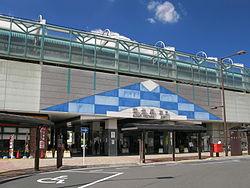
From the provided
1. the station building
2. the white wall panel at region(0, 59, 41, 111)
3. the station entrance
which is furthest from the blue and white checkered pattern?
the station entrance

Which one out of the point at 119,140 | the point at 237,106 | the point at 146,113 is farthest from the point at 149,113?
the point at 237,106

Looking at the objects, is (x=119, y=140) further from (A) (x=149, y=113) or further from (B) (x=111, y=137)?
(A) (x=149, y=113)

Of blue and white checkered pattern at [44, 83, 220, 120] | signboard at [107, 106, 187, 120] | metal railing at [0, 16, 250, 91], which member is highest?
metal railing at [0, 16, 250, 91]

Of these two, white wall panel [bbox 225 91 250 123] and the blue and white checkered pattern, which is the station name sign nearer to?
the blue and white checkered pattern

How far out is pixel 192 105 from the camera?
1612 inches

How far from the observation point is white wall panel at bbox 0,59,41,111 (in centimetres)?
2869

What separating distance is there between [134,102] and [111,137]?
14.9ft

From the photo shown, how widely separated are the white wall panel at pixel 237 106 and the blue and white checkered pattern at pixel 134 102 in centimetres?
374

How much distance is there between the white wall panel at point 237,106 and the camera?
45.3 metres

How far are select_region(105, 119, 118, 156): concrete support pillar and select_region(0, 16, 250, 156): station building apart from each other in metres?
0.11

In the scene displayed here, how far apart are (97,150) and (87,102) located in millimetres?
8984

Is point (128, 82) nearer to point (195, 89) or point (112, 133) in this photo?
point (112, 133)

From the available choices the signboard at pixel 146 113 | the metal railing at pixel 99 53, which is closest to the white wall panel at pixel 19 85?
the metal railing at pixel 99 53

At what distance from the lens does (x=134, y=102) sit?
3578 centimetres
